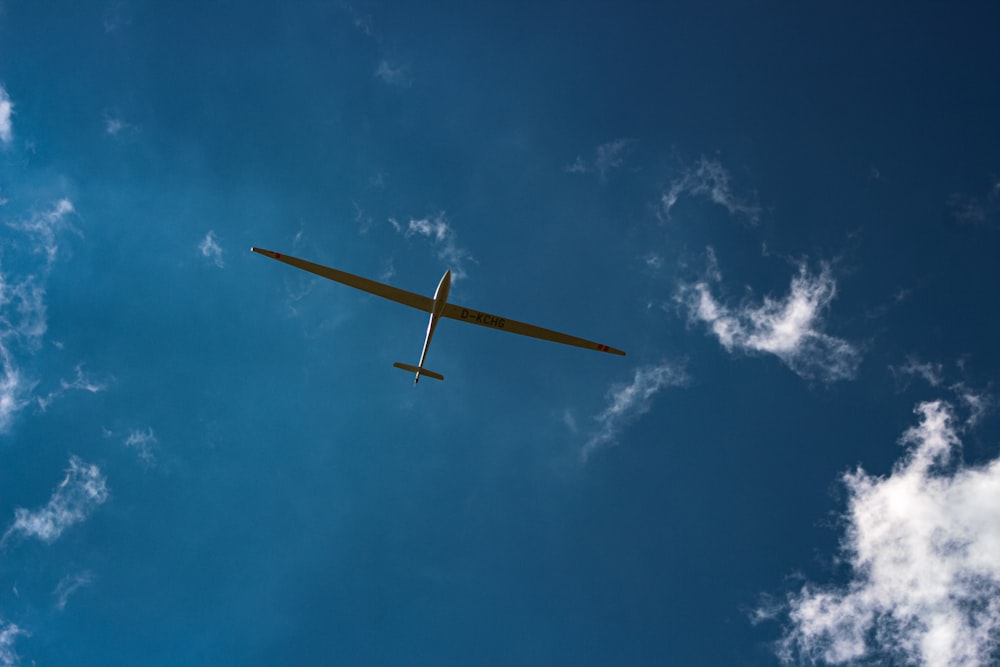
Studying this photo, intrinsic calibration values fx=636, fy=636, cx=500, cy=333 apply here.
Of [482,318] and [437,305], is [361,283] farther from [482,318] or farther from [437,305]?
[482,318]

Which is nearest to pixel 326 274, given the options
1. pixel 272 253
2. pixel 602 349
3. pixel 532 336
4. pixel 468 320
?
pixel 272 253

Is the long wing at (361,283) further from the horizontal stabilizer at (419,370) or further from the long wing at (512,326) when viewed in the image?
the horizontal stabilizer at (419,370)

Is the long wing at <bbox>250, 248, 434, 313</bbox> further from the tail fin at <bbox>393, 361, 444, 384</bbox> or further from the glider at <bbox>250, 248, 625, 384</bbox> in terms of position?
the tail fin at <bbox>393, 361, 444, 384</bbox>

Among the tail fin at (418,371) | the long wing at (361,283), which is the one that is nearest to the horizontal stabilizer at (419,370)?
the tail fin at (418,371)

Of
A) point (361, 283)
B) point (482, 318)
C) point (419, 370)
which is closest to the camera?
point (361, 283)

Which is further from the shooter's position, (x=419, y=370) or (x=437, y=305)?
(x=419, y=370)

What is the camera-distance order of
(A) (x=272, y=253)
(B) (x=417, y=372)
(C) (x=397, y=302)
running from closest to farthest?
(A) (x=272, y=253)
(C) (x=397, y=302)
(B) (x=417, y=372)

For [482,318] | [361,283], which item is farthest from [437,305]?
[361,283]

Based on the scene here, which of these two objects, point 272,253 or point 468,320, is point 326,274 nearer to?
point 272,253
